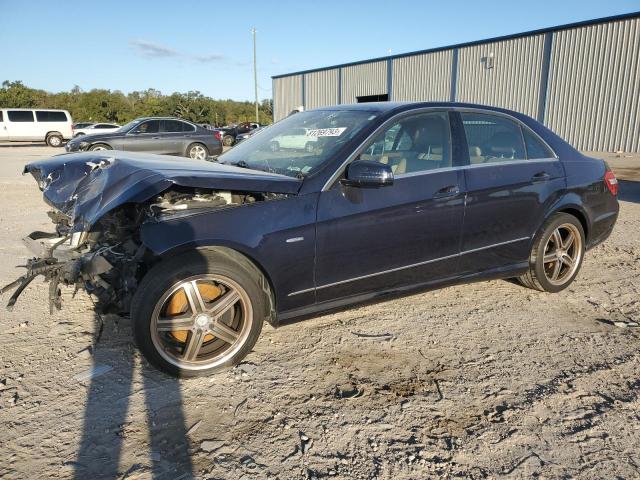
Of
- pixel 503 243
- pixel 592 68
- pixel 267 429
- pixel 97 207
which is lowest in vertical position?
Answer: pixel 267 429

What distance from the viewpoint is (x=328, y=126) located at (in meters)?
3.74

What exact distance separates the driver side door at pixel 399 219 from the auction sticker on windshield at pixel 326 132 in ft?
0.95

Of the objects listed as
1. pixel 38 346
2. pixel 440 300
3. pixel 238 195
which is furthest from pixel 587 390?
pixel 38 346

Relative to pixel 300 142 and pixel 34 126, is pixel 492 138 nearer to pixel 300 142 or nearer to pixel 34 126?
pixel 300 142

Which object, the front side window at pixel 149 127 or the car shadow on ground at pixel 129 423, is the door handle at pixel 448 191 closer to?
the car shadow on ground at pixel 129 423

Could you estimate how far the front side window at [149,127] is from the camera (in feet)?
49.0

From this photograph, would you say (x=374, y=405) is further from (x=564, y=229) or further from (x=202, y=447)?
(x=564, y=229)

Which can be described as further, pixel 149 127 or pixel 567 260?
pixel 149 127

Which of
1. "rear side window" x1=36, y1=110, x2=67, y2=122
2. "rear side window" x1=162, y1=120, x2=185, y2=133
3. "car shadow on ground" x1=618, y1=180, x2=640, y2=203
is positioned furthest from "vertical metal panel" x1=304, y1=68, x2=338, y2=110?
"car shadow on ground" x1=618, y1=180, x2=640, y2=203

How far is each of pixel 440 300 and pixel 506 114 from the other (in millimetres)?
1701

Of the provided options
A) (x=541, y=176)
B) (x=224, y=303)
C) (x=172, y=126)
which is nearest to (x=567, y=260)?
(x=541, y=176)

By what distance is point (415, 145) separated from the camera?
367cm

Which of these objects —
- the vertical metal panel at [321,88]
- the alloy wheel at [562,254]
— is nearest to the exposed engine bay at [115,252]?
A: the alloy wheel at [562,254]

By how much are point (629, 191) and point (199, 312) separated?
417 inches
